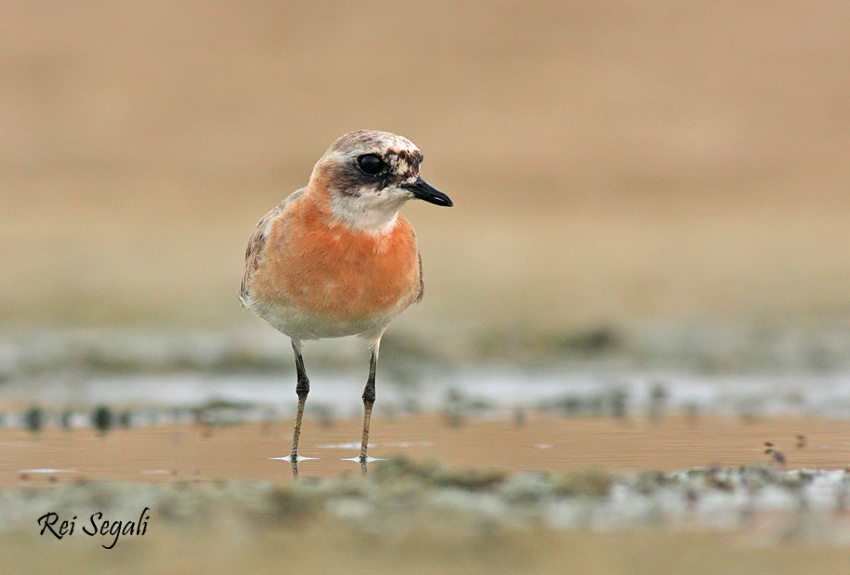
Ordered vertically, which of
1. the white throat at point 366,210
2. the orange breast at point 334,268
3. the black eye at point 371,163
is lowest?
the orange breast at point 334,268

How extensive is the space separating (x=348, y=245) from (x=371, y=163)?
56cm

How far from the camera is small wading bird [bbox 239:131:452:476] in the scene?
8570 mm

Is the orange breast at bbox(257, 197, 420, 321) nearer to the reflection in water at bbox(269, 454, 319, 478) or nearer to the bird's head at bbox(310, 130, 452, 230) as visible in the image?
the bird's head at bbox(310, 130, 452, 230)

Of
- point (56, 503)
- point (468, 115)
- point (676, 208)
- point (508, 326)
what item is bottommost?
point (56, 503)


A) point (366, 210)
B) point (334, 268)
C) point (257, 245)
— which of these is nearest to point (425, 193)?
point (366, 210)

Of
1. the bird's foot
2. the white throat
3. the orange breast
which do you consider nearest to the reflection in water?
the bird's foot

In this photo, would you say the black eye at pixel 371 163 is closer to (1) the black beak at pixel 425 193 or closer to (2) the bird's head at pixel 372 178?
(2) the bird's head at pixel 372 178

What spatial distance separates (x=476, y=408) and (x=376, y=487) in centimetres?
470

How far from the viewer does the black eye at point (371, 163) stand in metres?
8.54

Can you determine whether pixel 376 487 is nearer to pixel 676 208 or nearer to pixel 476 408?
pixel 476 408

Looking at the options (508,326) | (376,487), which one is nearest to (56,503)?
(376,487)

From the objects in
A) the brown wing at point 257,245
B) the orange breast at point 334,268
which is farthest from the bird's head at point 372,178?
the brown wing at point 257,245

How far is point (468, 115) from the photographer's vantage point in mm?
21422

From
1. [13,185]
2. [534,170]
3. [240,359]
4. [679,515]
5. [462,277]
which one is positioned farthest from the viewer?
[534,170]
